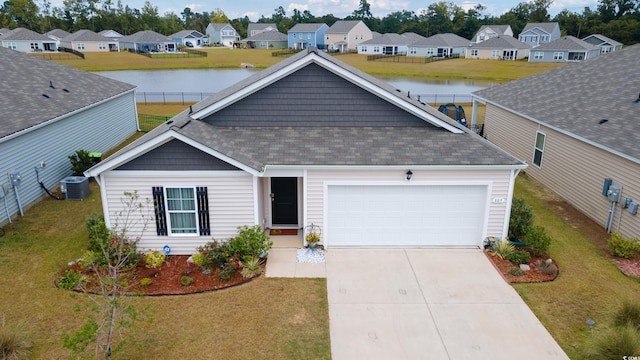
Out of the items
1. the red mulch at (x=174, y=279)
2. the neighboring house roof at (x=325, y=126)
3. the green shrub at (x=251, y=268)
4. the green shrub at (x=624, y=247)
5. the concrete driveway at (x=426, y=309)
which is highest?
the neighboring house roof at (x=325, y=126)

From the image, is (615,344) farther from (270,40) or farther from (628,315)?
(270,40)

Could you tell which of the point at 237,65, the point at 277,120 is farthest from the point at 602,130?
the point at 237,65

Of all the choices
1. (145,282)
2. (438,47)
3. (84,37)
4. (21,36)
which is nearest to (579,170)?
(145,282)


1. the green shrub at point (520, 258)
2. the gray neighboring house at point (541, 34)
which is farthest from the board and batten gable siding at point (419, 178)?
the gray neighboring house at point (541, 34)

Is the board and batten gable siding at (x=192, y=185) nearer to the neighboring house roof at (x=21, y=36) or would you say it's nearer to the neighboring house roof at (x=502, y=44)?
the neighboring house roof at (x=502, y=44)

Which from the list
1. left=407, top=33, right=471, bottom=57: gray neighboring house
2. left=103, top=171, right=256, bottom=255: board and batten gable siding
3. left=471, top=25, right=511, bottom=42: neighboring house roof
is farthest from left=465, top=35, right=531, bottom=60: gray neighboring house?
left=103, top=171, right=256, bottom=255: board and batten gable siding

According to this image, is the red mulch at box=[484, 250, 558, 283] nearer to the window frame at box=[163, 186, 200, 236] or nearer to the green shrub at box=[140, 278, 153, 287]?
the window frame at box=[163, 186, 200, 236]

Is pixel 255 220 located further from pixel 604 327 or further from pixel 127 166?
pixel 604 327
